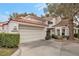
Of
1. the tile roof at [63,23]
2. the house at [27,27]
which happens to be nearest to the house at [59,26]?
the tile roof at [63,23]

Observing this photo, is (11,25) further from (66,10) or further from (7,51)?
(66,10)

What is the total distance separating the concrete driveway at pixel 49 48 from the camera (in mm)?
5723

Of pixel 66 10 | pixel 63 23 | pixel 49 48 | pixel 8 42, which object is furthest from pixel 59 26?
pixel 8 42

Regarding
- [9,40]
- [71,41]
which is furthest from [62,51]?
[9,40]

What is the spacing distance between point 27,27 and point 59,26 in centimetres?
70

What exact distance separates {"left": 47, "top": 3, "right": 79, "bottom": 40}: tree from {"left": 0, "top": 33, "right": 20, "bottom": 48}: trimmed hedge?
0.94m

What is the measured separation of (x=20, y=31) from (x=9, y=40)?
1.02 ft

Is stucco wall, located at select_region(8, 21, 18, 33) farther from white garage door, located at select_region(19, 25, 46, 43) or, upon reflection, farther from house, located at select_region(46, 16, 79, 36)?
house, located at select_region(46, 16, 79, 36)

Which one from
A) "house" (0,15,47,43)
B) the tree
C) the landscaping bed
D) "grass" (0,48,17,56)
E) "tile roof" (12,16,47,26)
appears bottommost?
"grass" (0,48,17,56)

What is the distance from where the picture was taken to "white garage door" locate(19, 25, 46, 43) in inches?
225

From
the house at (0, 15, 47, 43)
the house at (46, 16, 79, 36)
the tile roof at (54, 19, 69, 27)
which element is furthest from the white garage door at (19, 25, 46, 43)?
the tile roof at (54, 19, 69, 27)

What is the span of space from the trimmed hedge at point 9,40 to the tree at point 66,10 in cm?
94

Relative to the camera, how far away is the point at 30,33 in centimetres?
578

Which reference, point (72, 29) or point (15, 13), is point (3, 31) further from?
point (72, 29)
